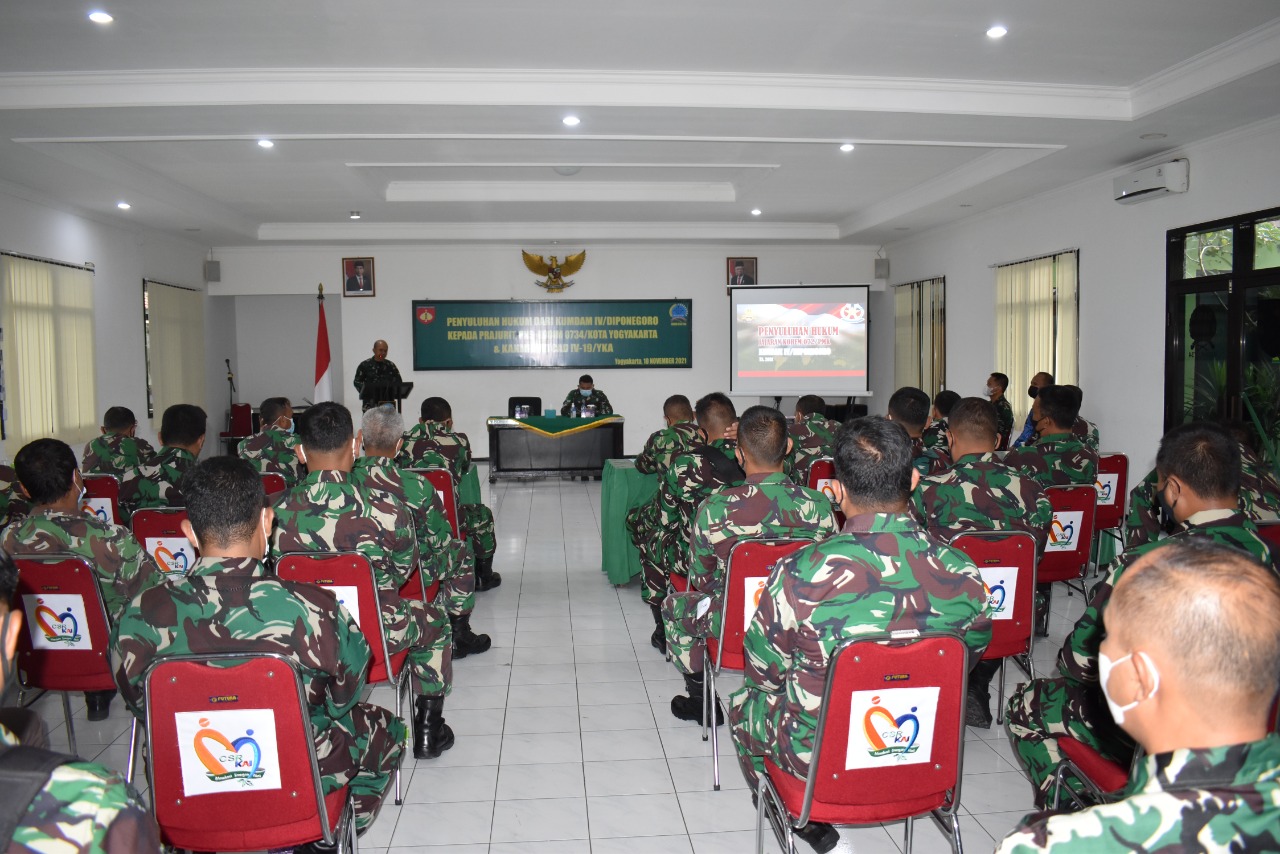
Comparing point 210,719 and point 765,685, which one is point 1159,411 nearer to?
point 765,685

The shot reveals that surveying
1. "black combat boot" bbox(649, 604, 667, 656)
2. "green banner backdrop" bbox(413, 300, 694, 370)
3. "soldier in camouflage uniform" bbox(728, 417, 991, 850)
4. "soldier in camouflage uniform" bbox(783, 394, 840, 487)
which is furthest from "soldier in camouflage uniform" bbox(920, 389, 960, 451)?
"green banner backdrop" bbox(413, 300, 694, 370)

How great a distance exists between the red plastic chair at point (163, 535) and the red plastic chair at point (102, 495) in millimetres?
766

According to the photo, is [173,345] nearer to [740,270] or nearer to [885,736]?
[740,270]

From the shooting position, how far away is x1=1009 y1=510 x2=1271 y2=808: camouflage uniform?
2084 mm

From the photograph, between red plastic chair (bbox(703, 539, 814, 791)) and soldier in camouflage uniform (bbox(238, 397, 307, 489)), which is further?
soldier in camouflage uniform (bbox(238, 397, 307, 489))

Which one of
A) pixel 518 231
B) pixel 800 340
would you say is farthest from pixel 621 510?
pixel 800 340

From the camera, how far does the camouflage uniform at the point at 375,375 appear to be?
10.8m

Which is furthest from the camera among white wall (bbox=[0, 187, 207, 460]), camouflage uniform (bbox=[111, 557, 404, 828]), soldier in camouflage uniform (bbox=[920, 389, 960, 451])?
white wall (bbox=[0, 187, 207, 460])

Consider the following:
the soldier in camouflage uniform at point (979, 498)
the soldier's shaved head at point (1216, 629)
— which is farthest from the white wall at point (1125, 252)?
the soldier's shaved head at point (1216, 629)

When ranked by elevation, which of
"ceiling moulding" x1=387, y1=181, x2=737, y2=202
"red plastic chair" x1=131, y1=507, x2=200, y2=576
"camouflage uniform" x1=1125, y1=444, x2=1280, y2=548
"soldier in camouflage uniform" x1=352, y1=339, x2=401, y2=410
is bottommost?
"red plastic chair" x1=131, y1=507, x2=200, y2=576

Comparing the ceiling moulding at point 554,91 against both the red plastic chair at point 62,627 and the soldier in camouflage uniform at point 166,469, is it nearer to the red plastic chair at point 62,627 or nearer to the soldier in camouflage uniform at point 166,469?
the soldier in camouflage uniform at point 166,469

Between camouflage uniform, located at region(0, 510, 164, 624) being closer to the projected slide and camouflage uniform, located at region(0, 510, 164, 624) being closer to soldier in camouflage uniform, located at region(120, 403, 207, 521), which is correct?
soldier in camouflage uniform, located at region(120, 403, 207, 521)

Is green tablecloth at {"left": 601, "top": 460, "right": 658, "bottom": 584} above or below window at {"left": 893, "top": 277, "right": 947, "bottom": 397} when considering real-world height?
below

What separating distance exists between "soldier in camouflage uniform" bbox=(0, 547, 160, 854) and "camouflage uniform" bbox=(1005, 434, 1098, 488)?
15.0 feet
